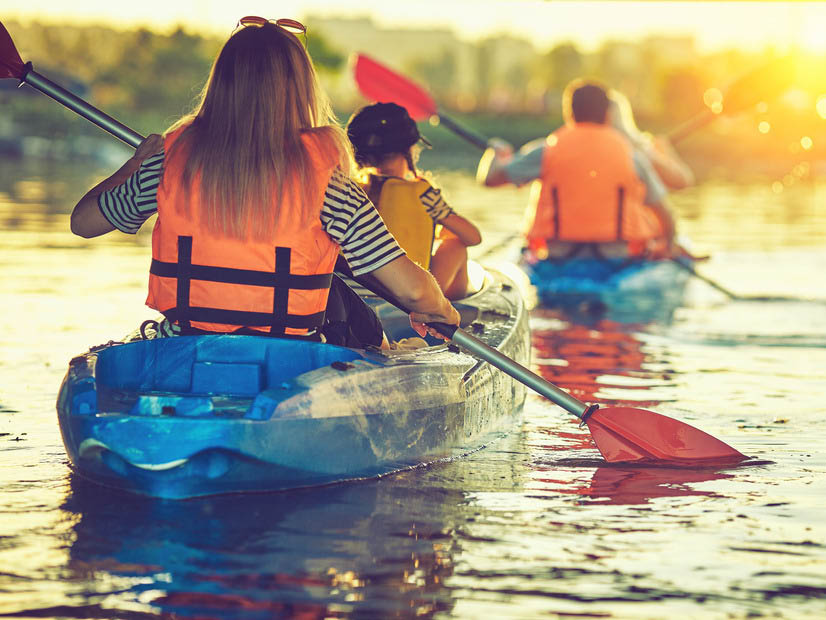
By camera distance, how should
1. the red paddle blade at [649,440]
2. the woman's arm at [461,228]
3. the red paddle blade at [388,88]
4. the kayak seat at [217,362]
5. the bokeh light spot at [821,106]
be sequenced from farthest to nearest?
1. the bokeh light spot at [821,106]
2. the red paddle blade at [388,88]
3. the woman's arm at [461,228]
4. the red paddle blade at [649,440]
5. the kayak seat at [217,362]

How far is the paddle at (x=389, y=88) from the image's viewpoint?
10.1 metres

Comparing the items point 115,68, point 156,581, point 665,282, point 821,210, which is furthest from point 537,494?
point 115,68

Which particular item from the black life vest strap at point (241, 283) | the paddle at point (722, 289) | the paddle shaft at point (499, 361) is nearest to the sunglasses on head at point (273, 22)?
the black life vest strap at point (241, 283)

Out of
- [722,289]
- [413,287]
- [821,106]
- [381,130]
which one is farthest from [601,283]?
[413,287]

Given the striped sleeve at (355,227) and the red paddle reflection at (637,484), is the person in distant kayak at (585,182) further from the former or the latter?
the striped sleeve at (355,227)

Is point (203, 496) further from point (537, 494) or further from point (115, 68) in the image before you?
point (115, 68)

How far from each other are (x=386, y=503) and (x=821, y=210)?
1943cm

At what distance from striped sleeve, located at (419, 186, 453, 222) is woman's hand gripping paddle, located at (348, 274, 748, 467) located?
43.1 inches

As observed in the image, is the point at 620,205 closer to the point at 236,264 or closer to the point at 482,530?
the point at 236,264

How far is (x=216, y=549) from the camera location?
4180mm

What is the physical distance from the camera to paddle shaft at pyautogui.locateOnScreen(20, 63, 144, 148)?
5.50 m

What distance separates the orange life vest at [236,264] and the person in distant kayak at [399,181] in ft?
5.14

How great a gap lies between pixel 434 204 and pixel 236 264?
1883mm

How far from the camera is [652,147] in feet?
40.2
